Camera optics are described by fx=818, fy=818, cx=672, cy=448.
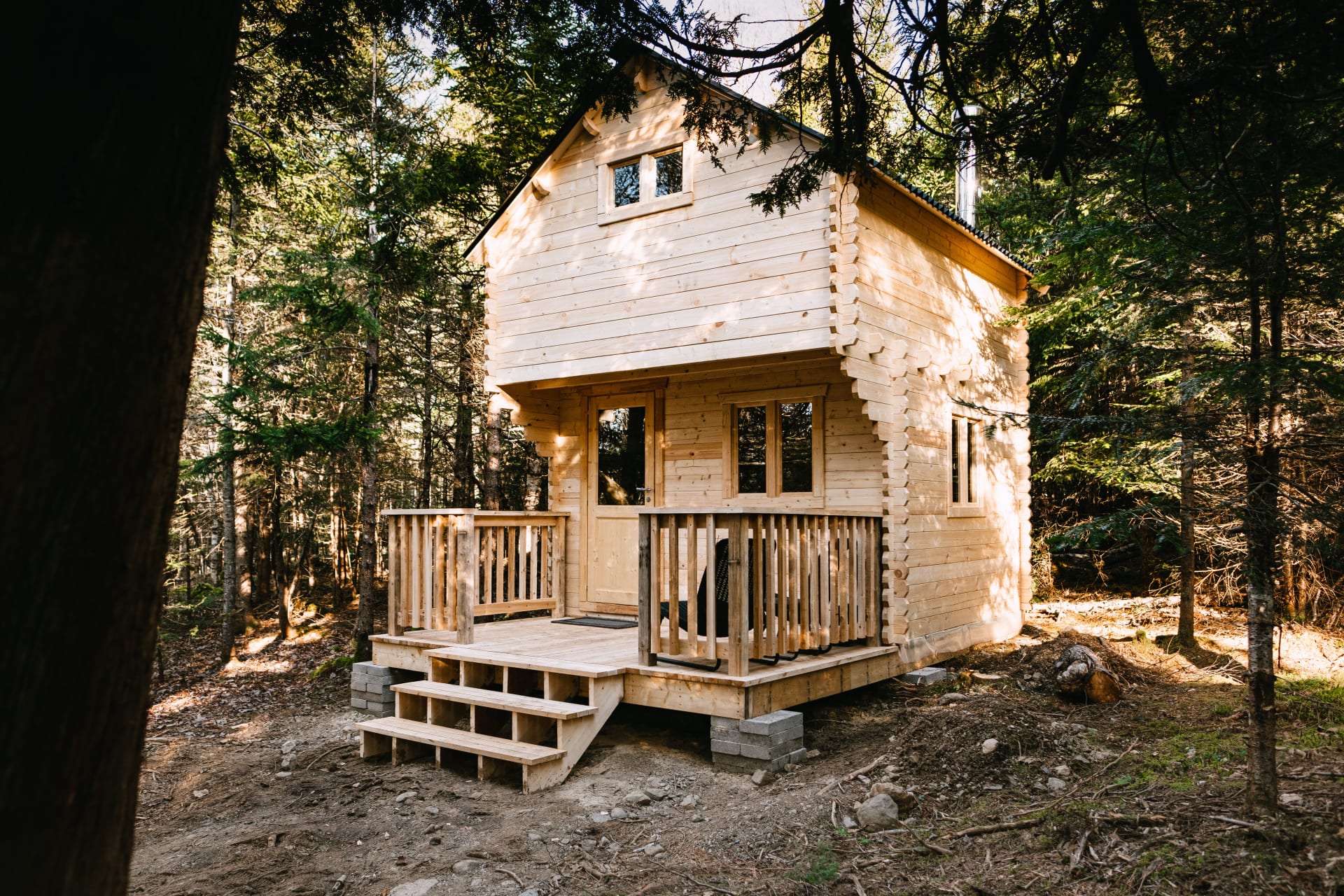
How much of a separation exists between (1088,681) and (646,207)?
5.97 meters

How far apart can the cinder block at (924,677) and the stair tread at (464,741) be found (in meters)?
3.60

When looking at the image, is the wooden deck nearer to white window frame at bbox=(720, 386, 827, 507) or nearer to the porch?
the porch

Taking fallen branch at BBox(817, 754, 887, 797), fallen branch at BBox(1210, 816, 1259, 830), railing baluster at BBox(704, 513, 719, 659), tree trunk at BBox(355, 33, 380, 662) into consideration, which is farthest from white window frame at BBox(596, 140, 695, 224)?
fallen branch at BBox(1210, 816, 1259, 830)

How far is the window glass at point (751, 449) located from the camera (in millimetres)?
8977

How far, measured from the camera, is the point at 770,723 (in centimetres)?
564

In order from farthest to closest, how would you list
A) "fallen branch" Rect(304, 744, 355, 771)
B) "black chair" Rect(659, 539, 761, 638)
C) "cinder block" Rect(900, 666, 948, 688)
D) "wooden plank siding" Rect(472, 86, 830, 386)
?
1. "cinder block" Rect(900, 666, 948, 688)
2. "wooden plank siding" Rect(472, 86, 830, 386)
3. "fallen branch" Rect(304, 744, 355, 771)
4. "black chair" Rect(659, 539, 761, 638)

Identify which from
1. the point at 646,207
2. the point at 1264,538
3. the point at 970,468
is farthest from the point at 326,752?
the point at 970,468

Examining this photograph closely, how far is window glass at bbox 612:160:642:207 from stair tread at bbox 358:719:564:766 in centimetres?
538

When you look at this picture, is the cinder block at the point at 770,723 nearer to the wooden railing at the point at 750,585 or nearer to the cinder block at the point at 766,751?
the cinder block at the point at 766,751

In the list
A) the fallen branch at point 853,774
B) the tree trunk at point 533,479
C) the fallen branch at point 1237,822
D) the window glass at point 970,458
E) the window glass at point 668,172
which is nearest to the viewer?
the fallen branch at point 1237,822

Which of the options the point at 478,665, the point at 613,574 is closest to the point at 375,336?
the point at 613,574

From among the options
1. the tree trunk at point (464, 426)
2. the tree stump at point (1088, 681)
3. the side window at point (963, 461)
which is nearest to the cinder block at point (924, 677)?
the tree stump at point (1088, 681)

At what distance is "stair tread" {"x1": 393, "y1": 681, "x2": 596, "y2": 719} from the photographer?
5.65m

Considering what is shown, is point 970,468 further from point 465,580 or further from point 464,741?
point 464,741
